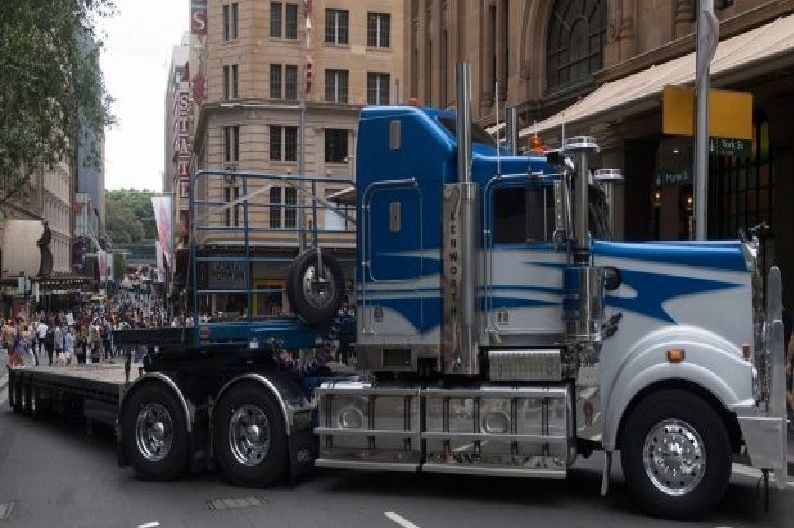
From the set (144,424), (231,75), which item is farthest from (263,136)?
(144,424)

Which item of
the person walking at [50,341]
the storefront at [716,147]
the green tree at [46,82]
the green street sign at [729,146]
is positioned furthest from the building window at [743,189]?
the person walking at [50,341]

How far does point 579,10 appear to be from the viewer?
26.7 metres

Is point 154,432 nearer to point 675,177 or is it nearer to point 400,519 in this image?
point 400,519

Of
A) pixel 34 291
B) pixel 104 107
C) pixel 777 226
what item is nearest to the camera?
pixel 777 226

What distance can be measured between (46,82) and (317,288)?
13.9 m

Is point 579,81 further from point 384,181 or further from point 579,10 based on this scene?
point 384,181

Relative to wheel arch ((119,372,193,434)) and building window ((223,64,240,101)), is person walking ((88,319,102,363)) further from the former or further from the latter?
building window ((223,64,240,101))

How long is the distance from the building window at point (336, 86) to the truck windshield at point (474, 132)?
49688 mm

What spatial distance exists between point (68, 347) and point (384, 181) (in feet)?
89.8

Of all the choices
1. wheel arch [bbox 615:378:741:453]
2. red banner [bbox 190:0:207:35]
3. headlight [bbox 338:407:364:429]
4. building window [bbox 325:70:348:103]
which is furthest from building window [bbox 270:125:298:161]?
wheel arch [bbox 615:378:741:453]

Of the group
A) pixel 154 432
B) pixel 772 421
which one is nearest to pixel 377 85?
pixel 154 432

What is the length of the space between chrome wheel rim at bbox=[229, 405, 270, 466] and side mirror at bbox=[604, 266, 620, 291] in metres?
4.02

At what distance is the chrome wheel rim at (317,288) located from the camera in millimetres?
11086

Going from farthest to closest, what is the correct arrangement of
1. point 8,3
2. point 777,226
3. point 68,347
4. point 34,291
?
point 34,291 < point 68,347 < point 8,3 < point 777,226
